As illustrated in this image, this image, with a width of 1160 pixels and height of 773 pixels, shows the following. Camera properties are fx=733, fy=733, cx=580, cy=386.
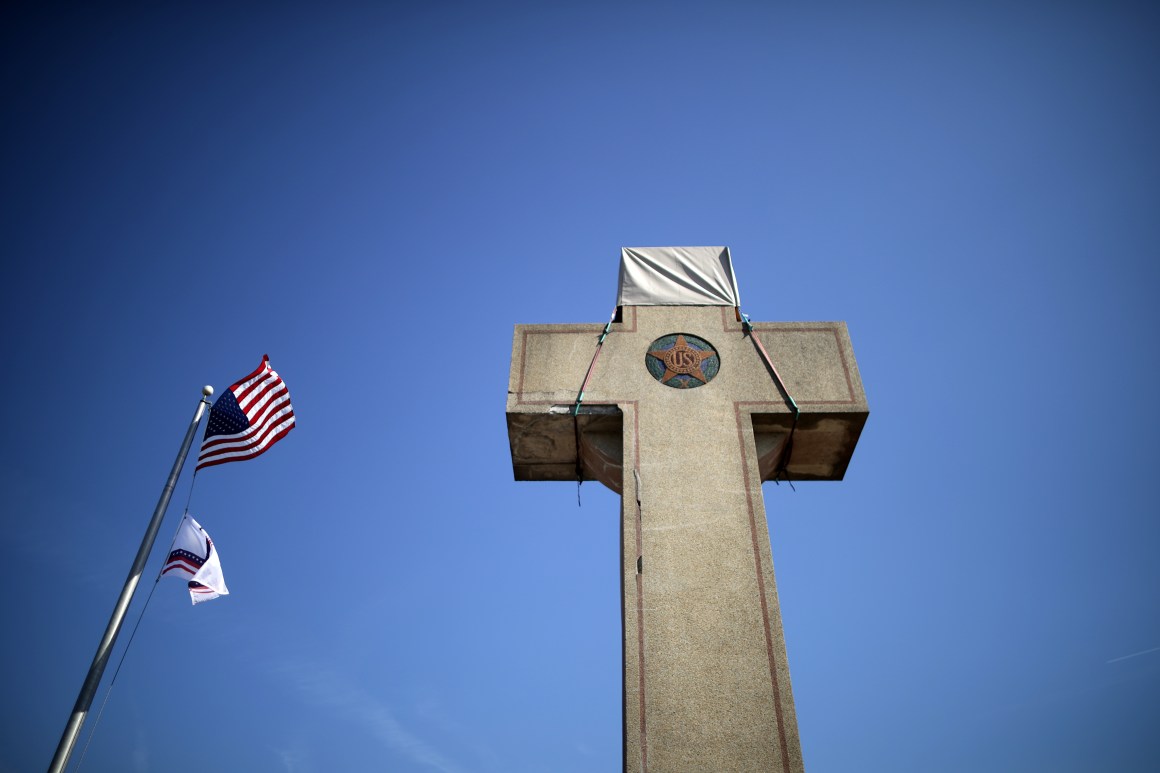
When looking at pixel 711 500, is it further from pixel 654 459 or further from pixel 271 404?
pixel 271 404

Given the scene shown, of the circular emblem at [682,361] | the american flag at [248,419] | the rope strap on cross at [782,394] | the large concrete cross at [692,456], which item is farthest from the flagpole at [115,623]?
the rope strap on cross at [782,394]

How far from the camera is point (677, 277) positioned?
34.4 ft

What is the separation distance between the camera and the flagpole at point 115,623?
21.7 ft

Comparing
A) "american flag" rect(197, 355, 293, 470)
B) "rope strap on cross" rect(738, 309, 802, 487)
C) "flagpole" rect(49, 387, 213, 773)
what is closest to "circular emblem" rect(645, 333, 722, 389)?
"rope strap on cross" rect(738, 309, 802, 487)

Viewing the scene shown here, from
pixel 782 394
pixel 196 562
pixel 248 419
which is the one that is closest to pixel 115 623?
pixel 196 562

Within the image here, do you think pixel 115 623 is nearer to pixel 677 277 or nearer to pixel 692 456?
pixel 692 456

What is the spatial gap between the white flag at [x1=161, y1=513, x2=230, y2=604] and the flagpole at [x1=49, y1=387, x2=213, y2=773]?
717 millimetres

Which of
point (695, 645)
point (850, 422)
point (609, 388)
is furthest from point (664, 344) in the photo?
point (695, 645)

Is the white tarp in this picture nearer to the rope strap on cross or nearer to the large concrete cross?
the large concrete cross

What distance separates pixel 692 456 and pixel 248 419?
18.2ft

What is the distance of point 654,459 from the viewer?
8383 mm

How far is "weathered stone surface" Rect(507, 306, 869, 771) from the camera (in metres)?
6.63

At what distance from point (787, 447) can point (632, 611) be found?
329cm

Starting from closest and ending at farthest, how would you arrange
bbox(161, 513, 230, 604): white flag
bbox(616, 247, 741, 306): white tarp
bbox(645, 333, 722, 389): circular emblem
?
bbox(161, 513, 230, 604): white flag
bbox(645, 333, 722, 389): circular emblem
bbox(616, 247, 741, 306): white tarp
